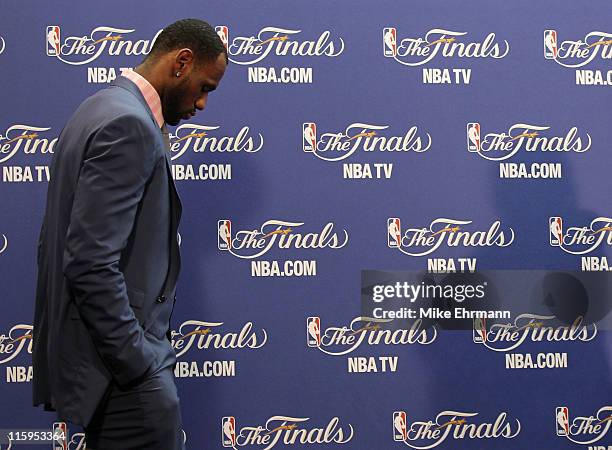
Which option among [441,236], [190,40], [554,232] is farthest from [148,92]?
[554,232]

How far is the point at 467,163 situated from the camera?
2.82 m

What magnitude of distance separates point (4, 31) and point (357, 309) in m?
1.72

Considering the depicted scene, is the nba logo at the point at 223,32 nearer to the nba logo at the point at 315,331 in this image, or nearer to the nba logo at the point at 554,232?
the nba logo at the point at 315,331

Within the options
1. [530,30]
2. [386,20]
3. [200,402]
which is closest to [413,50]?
[386,20]

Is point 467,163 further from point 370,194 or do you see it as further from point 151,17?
point 151,17

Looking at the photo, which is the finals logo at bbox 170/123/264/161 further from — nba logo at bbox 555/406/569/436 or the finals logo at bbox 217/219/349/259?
nba logo at bbox 555/406/569/436

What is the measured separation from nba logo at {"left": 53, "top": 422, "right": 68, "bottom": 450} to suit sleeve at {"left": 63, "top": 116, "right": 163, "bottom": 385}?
1395 millimetres

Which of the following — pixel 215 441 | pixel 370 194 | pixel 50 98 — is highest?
pixel 50 98

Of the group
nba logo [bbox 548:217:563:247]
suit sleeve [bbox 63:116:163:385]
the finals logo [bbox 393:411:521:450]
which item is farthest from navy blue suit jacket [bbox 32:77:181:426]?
nba logo [bbox 548:217:563:247]

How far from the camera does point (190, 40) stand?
5.68 feet

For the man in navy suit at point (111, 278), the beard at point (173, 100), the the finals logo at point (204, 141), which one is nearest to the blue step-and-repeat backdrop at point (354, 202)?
the the finals logo at point (204, 141)

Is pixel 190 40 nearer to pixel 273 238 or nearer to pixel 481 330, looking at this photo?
A: pixel 273 238

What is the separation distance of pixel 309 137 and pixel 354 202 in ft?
1.01

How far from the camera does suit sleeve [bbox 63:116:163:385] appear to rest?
1429 millimetres
